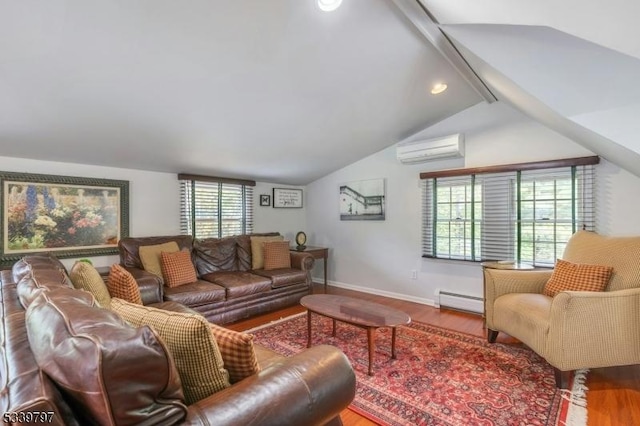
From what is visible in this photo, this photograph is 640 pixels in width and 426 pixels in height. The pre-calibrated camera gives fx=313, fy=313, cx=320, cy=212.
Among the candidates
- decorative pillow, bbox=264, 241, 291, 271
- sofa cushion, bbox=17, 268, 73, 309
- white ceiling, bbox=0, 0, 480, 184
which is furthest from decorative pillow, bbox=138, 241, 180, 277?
sofa cushion, bbox=17, 268, 73, 309

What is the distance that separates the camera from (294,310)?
155 inches

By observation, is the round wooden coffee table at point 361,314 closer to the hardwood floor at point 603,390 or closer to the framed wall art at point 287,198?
the hardwood floor at point 603,390

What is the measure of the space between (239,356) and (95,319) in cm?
48

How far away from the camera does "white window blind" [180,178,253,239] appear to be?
4.30 m

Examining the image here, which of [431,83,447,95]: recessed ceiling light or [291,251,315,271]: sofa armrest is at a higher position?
[431,83,447,95]: recessed ceiling light

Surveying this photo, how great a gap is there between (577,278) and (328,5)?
277 cm

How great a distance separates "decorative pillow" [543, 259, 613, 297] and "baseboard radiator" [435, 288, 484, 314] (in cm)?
105

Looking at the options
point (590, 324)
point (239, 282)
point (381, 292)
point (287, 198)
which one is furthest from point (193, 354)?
point (287, 198)

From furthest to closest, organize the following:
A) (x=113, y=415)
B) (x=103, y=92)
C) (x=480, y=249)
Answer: (x=480, y=249) → (x=103, y=92) → (x=113, y=415)

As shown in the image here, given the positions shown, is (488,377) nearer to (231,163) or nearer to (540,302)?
(540,302)

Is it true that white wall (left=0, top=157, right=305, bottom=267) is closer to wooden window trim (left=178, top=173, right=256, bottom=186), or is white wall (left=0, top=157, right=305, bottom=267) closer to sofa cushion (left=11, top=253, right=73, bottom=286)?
wooden window trim (left=178, top=173, right=256, bottom=186)

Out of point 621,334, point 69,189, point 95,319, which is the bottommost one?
point 621,334

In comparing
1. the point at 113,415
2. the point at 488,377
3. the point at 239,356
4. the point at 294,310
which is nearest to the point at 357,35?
the point at 239,356

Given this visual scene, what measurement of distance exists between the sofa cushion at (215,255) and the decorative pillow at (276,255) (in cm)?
42
